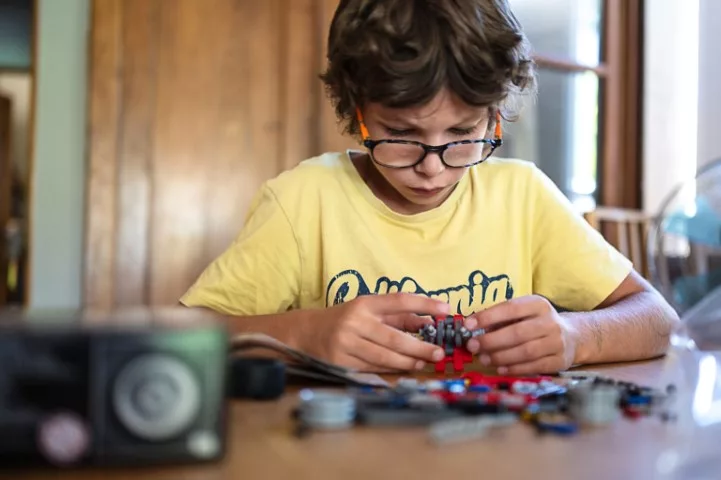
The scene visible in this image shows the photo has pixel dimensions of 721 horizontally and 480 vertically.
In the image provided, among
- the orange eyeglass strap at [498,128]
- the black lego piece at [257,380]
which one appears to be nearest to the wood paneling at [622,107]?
the orange eyeglass strap at [498,128]

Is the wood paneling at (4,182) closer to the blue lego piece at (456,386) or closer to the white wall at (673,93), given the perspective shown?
the white wall at (673,93)

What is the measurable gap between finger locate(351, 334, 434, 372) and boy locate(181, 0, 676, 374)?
1.7 inches

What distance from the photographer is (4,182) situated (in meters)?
4.22

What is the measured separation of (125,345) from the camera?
1.40 feet

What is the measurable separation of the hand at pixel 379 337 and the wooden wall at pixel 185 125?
159cm

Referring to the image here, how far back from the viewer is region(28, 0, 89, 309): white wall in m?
2.34

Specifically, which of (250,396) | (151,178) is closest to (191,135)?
(151,178)

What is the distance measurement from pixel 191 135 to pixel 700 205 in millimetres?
1805

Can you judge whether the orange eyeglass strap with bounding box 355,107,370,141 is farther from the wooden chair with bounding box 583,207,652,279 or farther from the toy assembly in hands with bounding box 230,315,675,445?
the wooden chair with bounding box 583,207,652,279

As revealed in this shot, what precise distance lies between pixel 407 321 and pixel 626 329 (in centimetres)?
37

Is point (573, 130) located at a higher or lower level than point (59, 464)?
higher

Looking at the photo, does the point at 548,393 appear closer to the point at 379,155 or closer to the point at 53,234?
the point at 379,155

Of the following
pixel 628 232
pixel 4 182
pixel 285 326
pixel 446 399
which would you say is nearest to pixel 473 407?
pixel 446 399

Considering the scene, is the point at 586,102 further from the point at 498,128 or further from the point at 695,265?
the point at 695,265
